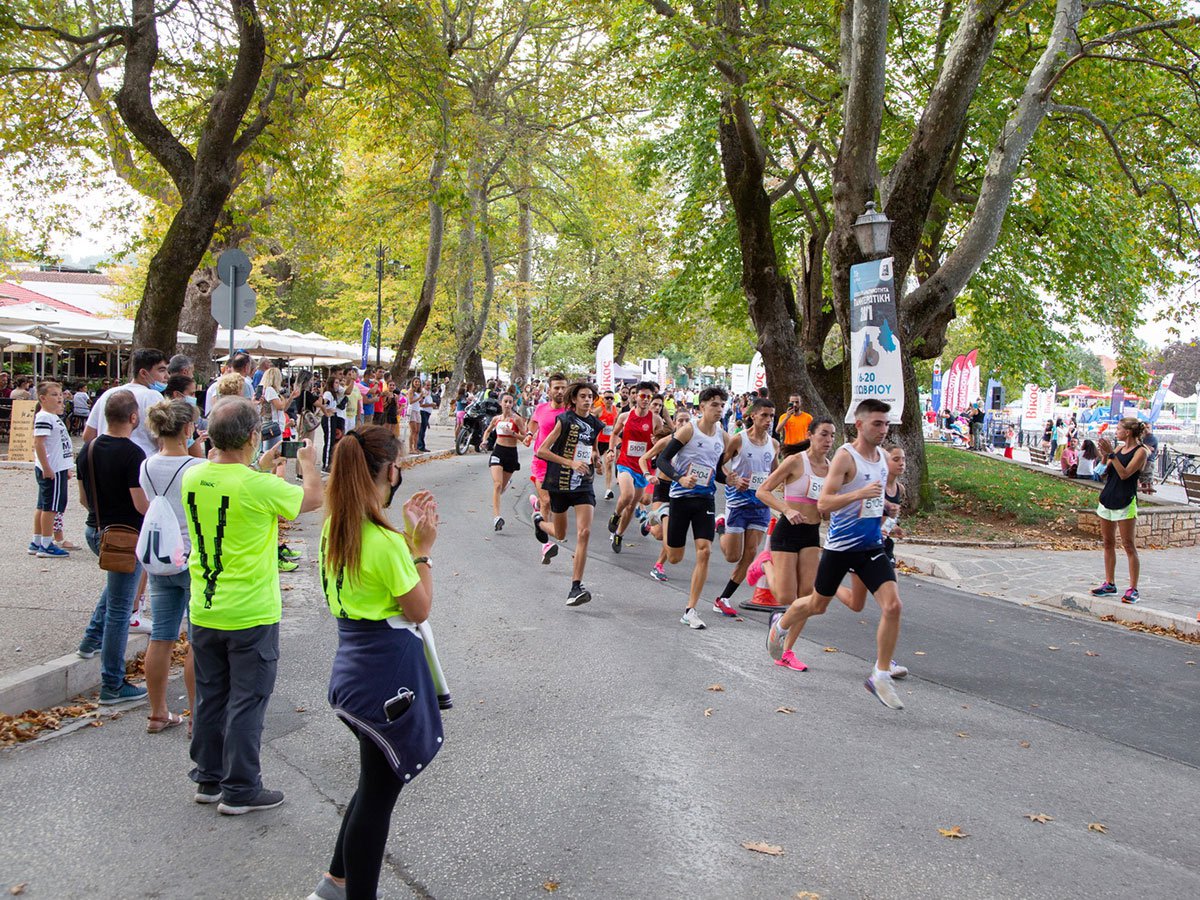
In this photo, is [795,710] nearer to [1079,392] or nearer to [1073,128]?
[1073,128]

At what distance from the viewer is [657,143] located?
2259cm

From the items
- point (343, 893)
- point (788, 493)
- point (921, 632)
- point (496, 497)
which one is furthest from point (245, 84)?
point (343, 893)

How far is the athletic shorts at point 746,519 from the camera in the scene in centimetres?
830

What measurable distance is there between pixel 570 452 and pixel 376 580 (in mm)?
5811

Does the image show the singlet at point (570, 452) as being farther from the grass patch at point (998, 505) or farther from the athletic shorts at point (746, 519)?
the grass patch at point (998, 505)

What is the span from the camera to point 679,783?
4.49 m

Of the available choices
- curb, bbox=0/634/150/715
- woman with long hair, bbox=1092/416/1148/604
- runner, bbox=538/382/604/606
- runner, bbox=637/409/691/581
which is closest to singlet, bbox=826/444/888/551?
runner, bbox=637/409/691/581

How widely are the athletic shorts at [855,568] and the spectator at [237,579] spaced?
11.1 feet

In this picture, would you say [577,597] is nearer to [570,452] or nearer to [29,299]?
[570,452]

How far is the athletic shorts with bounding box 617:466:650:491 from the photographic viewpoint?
1169 centimetres

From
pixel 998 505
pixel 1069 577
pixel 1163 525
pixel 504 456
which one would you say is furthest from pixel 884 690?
pixel 1163 525

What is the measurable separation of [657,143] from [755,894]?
20995 mm

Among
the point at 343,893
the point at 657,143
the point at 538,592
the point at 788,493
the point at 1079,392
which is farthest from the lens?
the point at 1079,392

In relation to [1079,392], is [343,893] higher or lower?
lower
